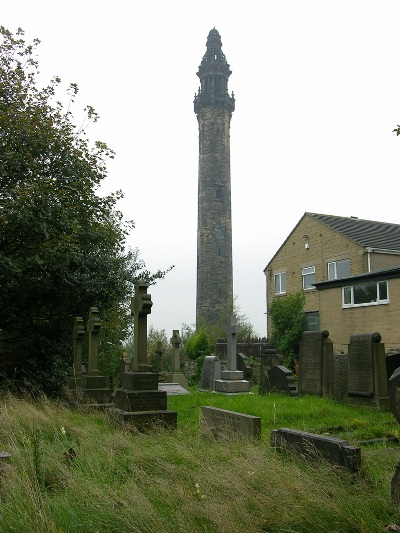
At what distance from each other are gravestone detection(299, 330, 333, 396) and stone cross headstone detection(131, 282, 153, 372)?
5553mm

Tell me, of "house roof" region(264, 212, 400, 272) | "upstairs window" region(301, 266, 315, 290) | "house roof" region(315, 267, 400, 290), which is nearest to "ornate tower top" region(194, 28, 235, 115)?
"house roof" region(264, 212, 400, 272)

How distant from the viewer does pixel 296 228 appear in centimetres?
3438

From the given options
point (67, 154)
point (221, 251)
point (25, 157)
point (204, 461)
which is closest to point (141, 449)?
point (204, 461)

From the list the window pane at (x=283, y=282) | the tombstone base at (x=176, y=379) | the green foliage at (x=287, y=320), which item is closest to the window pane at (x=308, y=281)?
the green foliage at (x=287, y=320)

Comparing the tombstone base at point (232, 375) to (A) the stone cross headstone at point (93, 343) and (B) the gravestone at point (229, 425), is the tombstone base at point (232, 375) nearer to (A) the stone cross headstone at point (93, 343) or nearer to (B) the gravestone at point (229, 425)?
(A) the stone cross headstone at point (93, 343)

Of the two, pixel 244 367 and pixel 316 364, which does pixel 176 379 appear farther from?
pixel 316 364

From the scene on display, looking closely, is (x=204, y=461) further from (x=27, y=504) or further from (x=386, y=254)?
(x=386, y=254)

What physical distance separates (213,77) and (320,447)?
157ft

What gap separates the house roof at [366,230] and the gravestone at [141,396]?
2065 centimetres

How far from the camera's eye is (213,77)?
49.1 meters

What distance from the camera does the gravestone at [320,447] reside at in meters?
4.75

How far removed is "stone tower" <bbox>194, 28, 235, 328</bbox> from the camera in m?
44.4

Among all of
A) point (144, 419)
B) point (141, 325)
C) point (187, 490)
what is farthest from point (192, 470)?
point (141, 325)

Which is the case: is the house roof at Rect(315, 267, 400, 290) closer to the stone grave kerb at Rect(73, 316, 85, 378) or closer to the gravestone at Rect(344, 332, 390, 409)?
the gravestone at Rect(344, 332, 390, 409)
